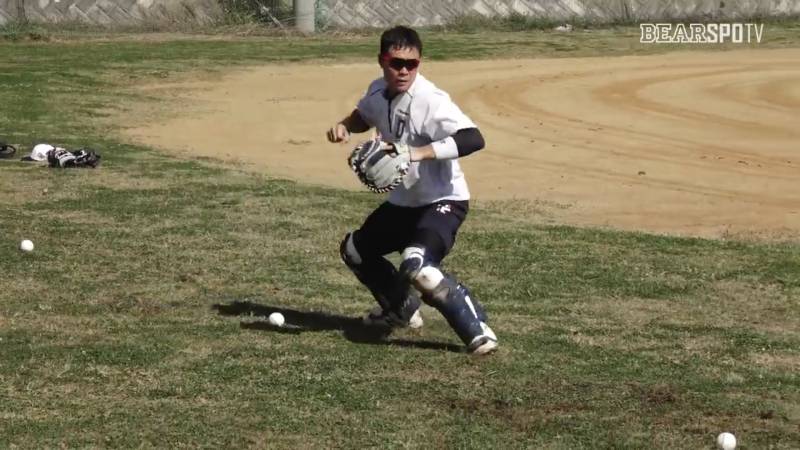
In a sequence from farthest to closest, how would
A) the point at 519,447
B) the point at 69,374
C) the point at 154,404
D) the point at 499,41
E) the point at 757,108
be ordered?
the point at 499,41, the point at 757,108, the point at 69,374, the point at 154,404, the point at 519,447

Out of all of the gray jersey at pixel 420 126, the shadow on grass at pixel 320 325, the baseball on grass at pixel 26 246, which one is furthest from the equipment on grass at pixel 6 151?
the gray jersey at pixel 420 126

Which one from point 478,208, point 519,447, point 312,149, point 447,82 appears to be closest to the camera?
point 519,447

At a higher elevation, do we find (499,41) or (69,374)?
(69,374)

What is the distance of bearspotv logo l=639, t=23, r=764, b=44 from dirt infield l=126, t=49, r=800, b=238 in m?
5.10

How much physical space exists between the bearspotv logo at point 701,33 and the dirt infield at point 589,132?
5.10 m

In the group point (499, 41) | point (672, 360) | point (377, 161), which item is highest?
point (377, 161)

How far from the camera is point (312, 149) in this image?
16.8 metres

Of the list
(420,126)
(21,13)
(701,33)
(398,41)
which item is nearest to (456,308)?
(420,126)

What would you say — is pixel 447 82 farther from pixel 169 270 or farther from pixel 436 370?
pixel 436 370

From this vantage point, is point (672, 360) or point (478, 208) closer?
point (672, 360)

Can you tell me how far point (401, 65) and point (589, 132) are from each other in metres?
10.3

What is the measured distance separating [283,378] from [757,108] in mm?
14068

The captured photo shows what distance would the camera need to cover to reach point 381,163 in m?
7.63

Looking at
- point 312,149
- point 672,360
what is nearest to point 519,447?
point 672,360
